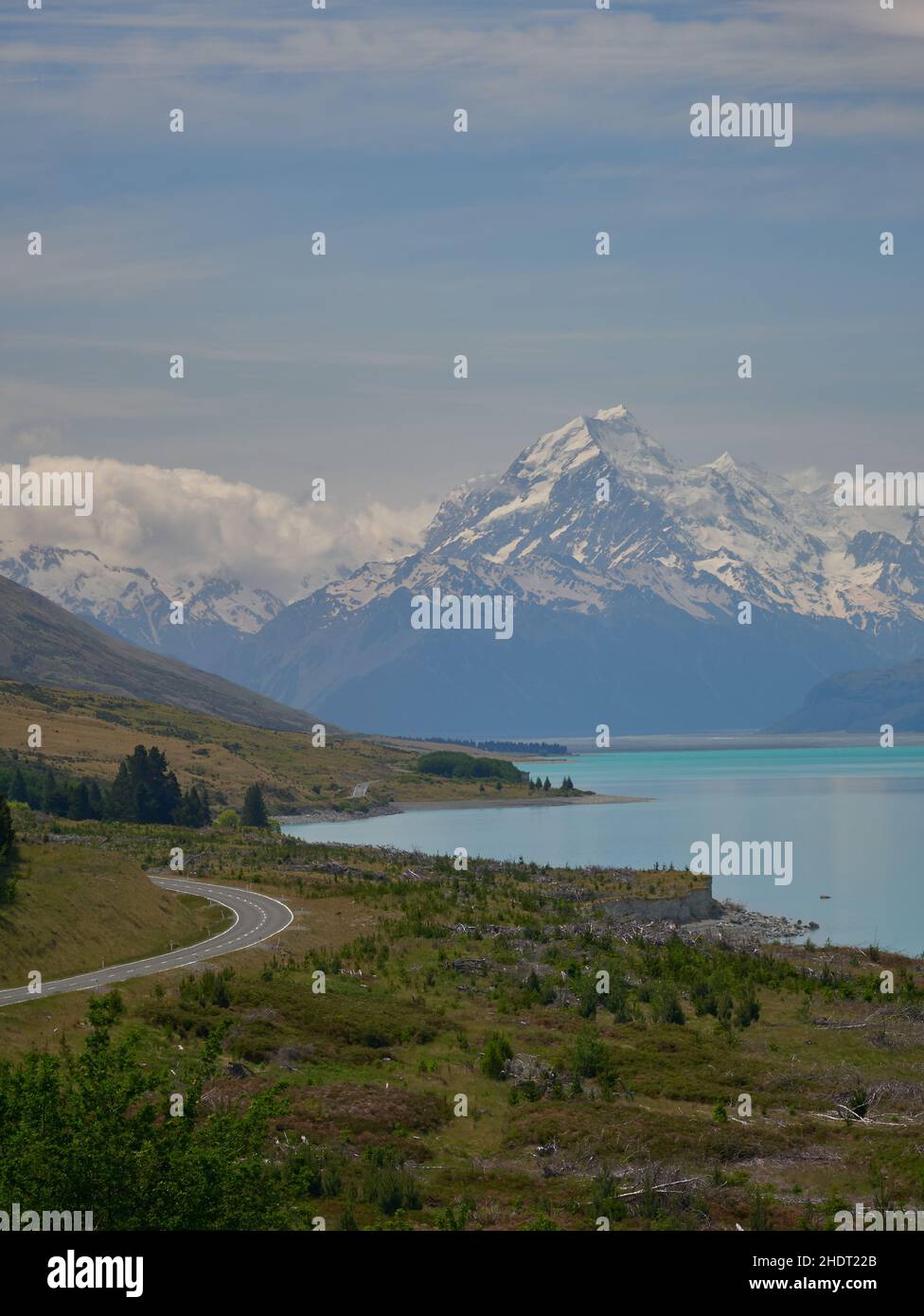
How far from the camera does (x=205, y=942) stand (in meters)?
67.3

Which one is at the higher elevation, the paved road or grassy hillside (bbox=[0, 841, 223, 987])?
grassy hillside (bbox=[0, 841, 223, 987])

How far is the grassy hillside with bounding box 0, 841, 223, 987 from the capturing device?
5659 cm

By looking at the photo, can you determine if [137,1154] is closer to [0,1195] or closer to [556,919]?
[0,1195]

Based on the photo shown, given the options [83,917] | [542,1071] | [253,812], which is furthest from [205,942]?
[253,812]

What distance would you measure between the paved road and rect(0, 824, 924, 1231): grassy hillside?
1.78m

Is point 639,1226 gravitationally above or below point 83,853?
below

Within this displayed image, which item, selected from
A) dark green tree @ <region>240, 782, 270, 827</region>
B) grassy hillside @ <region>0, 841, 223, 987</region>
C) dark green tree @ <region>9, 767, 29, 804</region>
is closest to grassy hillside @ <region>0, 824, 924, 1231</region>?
grassy hillside @ <region>0, 841, 223, 987</region>

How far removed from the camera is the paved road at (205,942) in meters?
53.5

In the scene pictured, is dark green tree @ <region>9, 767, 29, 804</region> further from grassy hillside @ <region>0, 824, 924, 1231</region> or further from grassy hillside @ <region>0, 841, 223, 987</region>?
grassy hillside @ <region>0, 841, 223, 987</region>

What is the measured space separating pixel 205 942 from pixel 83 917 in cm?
682

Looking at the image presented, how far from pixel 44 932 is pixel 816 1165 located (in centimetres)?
3351

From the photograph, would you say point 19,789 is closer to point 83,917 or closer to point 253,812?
point 253,812
